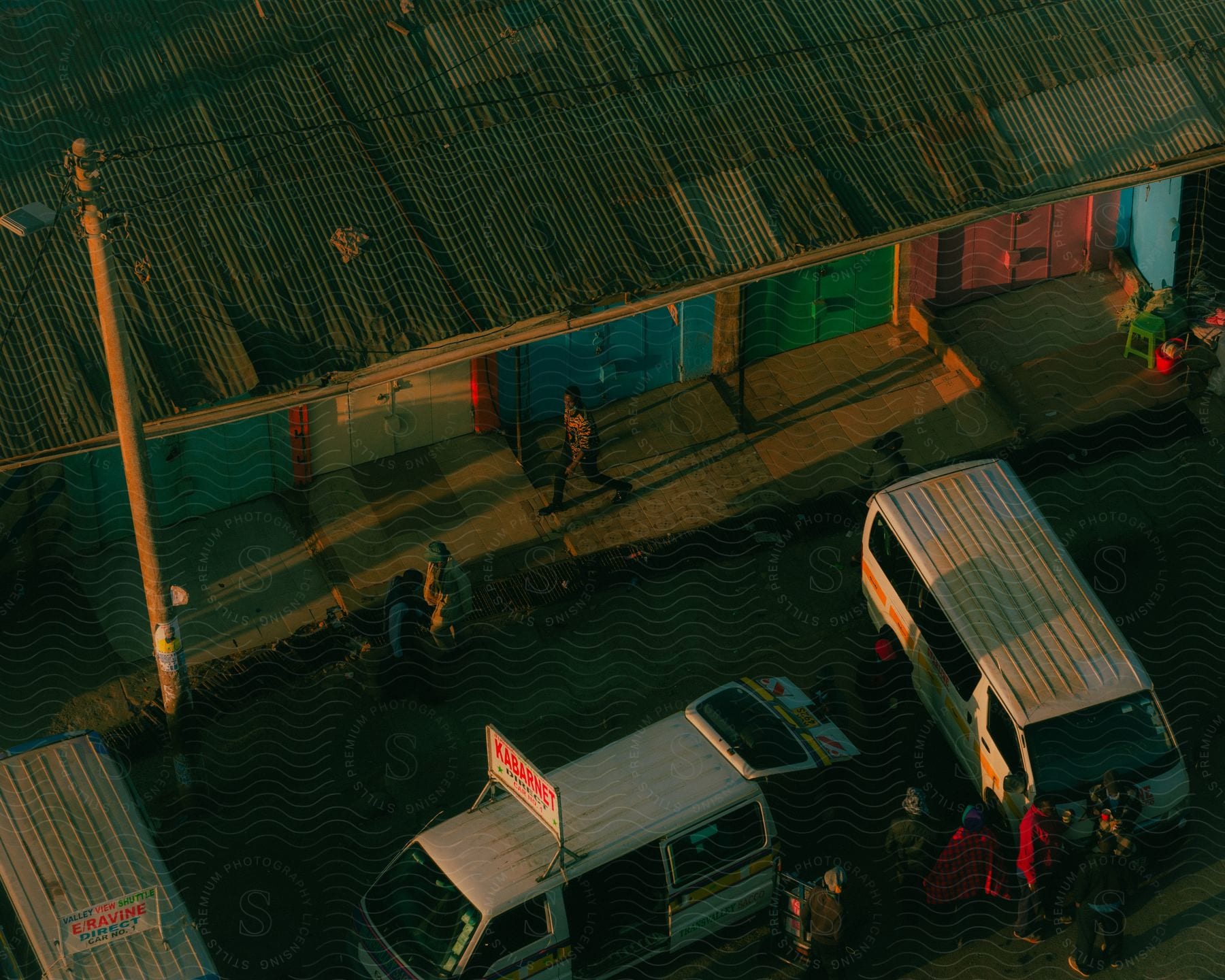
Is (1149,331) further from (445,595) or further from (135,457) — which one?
(135,457)

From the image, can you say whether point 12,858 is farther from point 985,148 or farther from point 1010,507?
point 985,148

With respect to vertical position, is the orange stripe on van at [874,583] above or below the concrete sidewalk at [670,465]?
below

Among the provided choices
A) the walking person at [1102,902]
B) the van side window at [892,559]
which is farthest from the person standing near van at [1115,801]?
the van side window at [892,559]

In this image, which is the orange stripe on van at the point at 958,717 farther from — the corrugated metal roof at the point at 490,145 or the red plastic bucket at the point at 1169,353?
the red plastic bucket at the point at 1169,353

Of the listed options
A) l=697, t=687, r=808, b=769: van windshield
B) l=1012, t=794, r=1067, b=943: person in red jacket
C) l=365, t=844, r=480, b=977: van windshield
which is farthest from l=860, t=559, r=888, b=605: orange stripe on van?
l=365, t=844, r=480, b=977: van windshield

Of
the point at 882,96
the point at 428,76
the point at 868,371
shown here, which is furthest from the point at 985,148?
the point at 428,76

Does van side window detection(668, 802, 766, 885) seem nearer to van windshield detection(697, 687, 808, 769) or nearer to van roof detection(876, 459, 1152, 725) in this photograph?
van windshield detection(697, 687, 808, 769)

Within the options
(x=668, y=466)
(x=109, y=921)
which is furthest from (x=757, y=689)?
(x=109, y=921)
